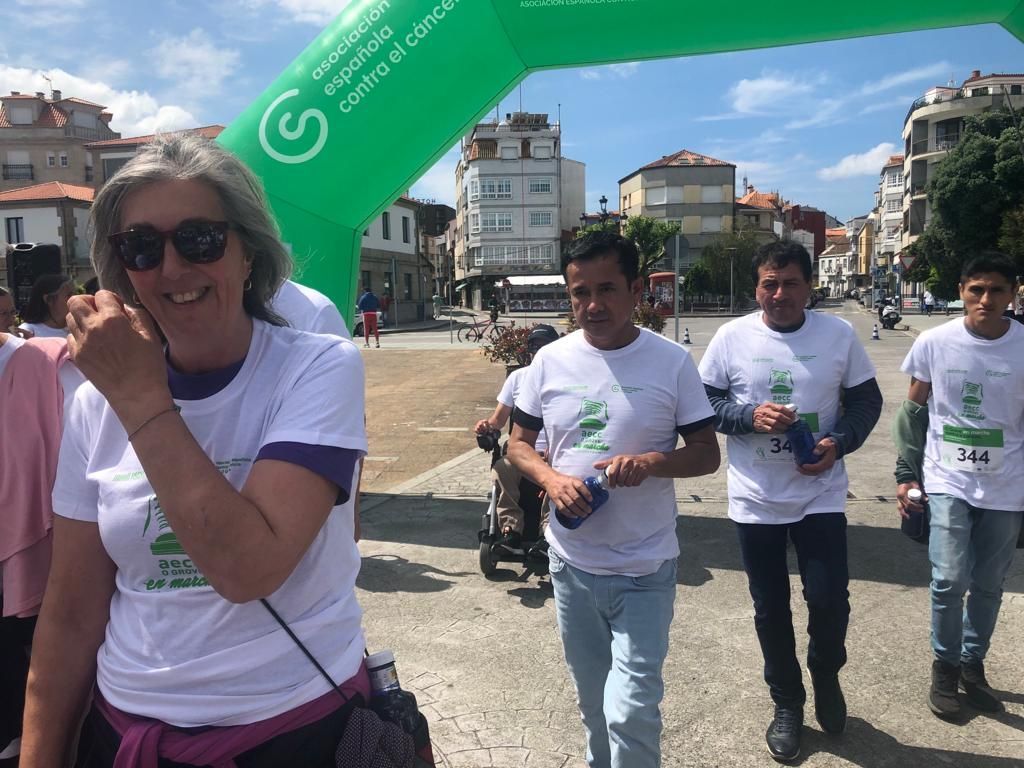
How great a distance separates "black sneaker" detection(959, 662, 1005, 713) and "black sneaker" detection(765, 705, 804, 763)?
0.86m

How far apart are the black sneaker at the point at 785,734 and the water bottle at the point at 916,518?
1.02 metres

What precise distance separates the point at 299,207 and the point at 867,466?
240 inches

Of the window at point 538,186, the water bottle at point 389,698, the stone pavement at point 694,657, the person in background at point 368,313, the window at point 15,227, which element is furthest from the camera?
the window at point 538,186

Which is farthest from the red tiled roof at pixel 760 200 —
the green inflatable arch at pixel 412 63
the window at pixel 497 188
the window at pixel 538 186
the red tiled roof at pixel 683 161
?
the green inflatable arch at pixel 412 63

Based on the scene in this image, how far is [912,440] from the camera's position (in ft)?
11.5

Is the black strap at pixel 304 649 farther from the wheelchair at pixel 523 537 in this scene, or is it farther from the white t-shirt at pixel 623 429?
the wheelchair at pixel 523 537

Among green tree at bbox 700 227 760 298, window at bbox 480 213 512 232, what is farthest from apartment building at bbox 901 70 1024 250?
window at bbox 480 213 512 232

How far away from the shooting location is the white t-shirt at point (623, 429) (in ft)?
8.25

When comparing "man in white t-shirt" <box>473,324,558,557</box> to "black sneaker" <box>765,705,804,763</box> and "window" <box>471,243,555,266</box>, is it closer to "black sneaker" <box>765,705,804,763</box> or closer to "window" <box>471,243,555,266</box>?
"black sneaker" <box>765,705,804,763</box>

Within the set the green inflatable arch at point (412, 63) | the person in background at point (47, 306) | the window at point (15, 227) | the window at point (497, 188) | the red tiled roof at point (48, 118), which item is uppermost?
the red tiled roof at point (48, 118)

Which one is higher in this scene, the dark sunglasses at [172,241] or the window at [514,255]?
the window at [514,255]

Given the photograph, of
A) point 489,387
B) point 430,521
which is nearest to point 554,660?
point 430,521

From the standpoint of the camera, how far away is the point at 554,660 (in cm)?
378

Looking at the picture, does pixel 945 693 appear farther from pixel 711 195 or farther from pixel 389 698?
pixel 711 195
